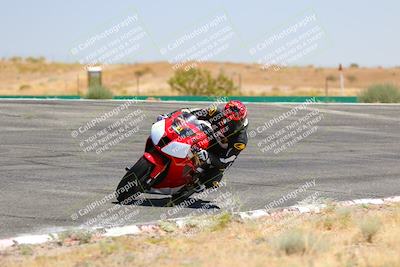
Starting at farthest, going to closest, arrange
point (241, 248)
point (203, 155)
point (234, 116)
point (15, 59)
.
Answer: point (15, 59), point (234, 116), point (203, 155), point (241, 248)

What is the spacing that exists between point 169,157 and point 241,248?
111 inches

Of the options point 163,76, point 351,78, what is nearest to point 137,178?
point 163,76

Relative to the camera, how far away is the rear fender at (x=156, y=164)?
11547mm

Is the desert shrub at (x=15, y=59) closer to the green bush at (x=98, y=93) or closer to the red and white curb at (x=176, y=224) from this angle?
the green bush at (x=98, y=93)

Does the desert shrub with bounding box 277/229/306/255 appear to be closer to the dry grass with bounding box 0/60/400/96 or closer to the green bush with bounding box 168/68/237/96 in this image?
the green bush with bounding box 168/68/237/96

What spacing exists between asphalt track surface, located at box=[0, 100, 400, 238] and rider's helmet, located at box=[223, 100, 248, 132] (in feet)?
3.74

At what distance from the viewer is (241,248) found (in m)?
8.98

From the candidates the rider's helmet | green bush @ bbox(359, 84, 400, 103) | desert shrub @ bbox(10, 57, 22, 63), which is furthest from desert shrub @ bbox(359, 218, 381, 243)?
desert shrub @ bbox(10, 57, 22, 63)

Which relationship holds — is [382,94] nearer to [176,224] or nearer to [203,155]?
[203,155]

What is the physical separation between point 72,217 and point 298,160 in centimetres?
897

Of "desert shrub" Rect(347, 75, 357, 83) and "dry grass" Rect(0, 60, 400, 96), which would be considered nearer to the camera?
"dry grass" Rect(0, 60, 400, 96)

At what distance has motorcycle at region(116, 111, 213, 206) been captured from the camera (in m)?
11.5

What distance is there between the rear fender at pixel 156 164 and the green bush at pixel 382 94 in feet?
107

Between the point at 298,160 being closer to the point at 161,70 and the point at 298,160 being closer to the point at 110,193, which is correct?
the point at 110,193
